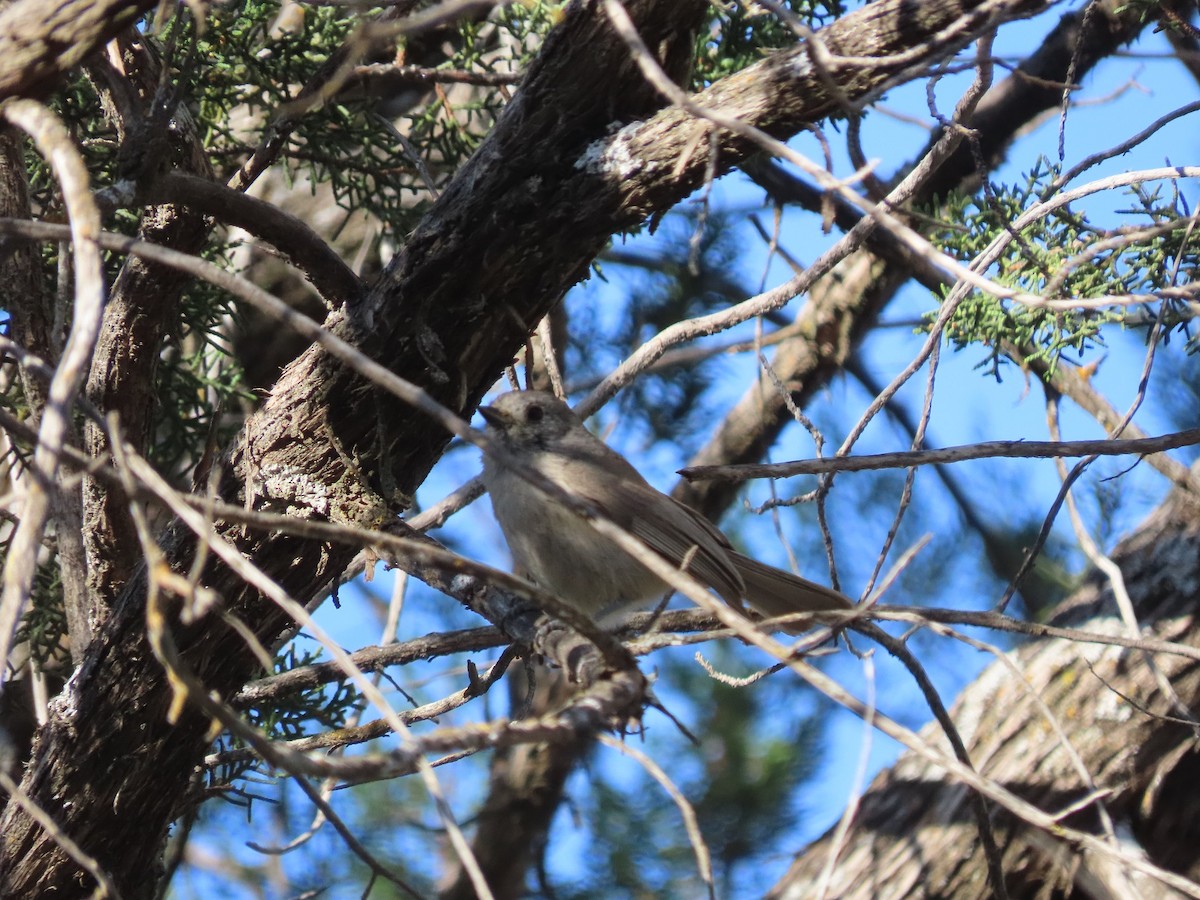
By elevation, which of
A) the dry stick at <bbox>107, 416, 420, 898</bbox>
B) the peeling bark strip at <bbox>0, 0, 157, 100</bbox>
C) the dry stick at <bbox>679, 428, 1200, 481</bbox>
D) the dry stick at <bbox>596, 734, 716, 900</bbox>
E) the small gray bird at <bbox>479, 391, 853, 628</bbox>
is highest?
the small gray bird at <bbox>479, 391, 853, 628</bbox>

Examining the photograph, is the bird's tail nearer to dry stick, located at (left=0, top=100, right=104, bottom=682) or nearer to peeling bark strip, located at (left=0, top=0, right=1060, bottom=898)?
peeling bark strip, located at (left=0, top=0, right=1060, bottom=898)

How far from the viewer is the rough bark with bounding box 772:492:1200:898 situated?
433cm

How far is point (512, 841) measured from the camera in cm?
557

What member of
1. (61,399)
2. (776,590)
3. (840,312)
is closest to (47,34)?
(61,399)

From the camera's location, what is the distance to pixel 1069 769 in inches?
171

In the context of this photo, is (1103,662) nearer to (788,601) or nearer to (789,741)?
(788,601)

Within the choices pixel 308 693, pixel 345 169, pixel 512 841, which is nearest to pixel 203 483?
pixel 308 693

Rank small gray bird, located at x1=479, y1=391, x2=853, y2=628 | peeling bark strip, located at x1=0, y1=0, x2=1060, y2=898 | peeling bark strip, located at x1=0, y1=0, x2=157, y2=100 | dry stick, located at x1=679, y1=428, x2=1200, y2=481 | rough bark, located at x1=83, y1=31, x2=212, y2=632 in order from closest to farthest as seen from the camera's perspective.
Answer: peeling bark strip, located at x1=0, y1=0, x2=157, y2=100 < dry stick, located at x1=679, y1=428, x2=1200, y2=481 < peeling bark strip, located at x1=0, y1=0, x2=1060, y2=898 < rough bark, located at x1=83, y1=31, x2=212, y2=632 < small gray bird, located at x1=479, y1=391, x2=853, y2=628

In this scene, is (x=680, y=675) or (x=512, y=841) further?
(x=680, y=675)

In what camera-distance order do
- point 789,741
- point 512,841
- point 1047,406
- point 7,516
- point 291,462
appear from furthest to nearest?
A: point 789,741 → point 512,841 → point 1047,406 → point 7,516 → point 291,462

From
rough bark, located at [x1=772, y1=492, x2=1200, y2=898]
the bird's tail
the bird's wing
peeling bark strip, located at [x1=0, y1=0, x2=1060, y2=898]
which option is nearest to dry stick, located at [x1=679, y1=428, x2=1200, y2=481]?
peeling bark strip, located at [x1=0, y1=0, x2=1060, y2=898]

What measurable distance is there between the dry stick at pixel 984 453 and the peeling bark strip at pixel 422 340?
661 mm

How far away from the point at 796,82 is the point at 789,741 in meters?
4.29

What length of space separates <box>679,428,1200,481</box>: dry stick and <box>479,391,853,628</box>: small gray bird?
0.88m
